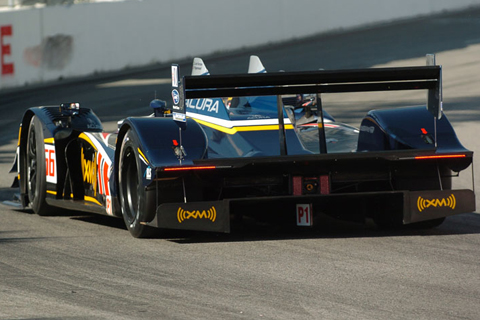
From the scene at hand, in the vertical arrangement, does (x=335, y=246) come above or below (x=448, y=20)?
below

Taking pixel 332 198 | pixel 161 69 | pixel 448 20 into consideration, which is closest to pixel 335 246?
pixel 332 198

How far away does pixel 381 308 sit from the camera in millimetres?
4750

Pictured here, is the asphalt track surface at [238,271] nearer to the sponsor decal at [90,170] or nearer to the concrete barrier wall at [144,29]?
the sponsor decal at [90,170]

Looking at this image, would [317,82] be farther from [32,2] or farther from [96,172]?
[32,2]

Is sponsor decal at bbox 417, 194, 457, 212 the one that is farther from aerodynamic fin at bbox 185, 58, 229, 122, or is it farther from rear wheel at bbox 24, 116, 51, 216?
rear wheel at bbox 24, 116, 51, 216

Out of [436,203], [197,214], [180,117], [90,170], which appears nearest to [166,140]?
[180,117]

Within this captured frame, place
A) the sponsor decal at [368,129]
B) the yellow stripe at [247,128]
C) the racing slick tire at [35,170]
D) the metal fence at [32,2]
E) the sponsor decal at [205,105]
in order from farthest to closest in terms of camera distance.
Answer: the metal fence at [32,2], the racing slick tire at [35,170], the sponsor decal at [205,105], the sponsor decal at [368,129], the yellow stripe at [247,128]

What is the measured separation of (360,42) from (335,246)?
20.0 m

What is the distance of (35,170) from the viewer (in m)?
9.02

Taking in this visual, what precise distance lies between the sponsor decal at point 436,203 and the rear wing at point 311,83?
26.4 inches

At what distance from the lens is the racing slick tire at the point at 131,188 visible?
6.97 meters

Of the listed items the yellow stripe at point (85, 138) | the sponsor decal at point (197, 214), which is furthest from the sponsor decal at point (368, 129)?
the yellow stripe at point (85, 138)

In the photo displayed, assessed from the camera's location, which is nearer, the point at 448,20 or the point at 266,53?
the point at 266,53

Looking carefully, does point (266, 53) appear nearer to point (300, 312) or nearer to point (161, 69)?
point (161, 69)
